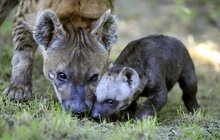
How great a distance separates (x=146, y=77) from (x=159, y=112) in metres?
1.05

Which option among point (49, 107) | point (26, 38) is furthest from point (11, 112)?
point (26, 38)

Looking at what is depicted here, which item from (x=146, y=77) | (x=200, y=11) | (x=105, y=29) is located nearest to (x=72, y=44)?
(x=105, y=29)

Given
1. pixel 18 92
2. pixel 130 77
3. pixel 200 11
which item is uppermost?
pixel 200 11

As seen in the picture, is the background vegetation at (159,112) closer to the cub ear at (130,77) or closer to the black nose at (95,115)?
the black nose at (95,115)

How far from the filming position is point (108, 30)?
21.0ft

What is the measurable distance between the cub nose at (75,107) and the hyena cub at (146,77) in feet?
0.76

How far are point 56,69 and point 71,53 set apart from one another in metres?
0.25

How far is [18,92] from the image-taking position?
672cm

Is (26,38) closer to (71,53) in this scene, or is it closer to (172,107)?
(71,53)

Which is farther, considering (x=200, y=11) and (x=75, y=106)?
(x=200, y=11)

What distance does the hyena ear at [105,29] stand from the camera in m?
6.20

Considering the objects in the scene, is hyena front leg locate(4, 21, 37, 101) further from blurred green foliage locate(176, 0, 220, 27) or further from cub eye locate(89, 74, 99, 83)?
blurred green foliage locate(176, 0, 220, 27)

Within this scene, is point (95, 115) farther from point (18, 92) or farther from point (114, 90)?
point (18, 92)

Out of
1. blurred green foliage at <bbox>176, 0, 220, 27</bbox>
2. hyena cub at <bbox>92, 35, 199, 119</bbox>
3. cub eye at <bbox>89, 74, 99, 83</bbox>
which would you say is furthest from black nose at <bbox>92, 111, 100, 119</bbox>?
blurred green foliage at <bbox>176, 0, 220, 27</bbox>
